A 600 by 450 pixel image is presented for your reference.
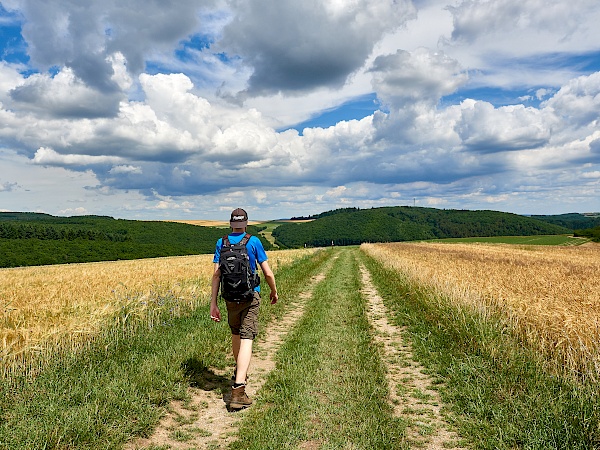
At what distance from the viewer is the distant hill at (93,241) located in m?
79.2

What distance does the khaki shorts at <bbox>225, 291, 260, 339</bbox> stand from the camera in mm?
6188

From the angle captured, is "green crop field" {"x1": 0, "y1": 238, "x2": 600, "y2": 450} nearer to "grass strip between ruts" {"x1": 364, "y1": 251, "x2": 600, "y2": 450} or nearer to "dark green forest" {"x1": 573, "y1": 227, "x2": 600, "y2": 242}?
"grass strip between ruts" {"x1": 364, "y1": 251, "x2": 600, "y2": 450}

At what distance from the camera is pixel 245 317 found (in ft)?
20.4

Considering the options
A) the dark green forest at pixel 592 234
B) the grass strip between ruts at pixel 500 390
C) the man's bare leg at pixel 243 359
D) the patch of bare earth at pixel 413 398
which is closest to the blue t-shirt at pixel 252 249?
the man's bare leg at pixel 243 359

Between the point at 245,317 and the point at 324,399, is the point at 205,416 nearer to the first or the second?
the point at 245,317

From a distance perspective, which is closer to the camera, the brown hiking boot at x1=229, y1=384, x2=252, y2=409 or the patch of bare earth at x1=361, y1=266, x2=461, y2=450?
the patch of bare earth at x1=361, y1=266, x2=461, y2=450

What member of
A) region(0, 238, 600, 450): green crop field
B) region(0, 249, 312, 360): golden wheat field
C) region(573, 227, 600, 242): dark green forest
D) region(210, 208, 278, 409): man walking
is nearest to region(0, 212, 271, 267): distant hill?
region(0, 249, 312, 360): golden wheat field

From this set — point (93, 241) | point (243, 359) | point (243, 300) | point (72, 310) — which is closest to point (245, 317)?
point (243, 300)

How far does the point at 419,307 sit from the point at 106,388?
30.7ft

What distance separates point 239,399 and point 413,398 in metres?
2.79

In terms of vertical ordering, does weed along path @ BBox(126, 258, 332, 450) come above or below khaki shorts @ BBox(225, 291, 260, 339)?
below

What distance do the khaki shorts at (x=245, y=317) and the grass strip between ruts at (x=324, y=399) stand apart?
1.02 metres

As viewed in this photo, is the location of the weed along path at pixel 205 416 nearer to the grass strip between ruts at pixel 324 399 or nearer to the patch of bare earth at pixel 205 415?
the patch of bare earth at pixel 205 415

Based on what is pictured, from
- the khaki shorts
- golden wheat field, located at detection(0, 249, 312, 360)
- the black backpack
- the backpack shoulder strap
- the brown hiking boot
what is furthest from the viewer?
golden wheat field, located at detection(0, 249, 312, 360)
